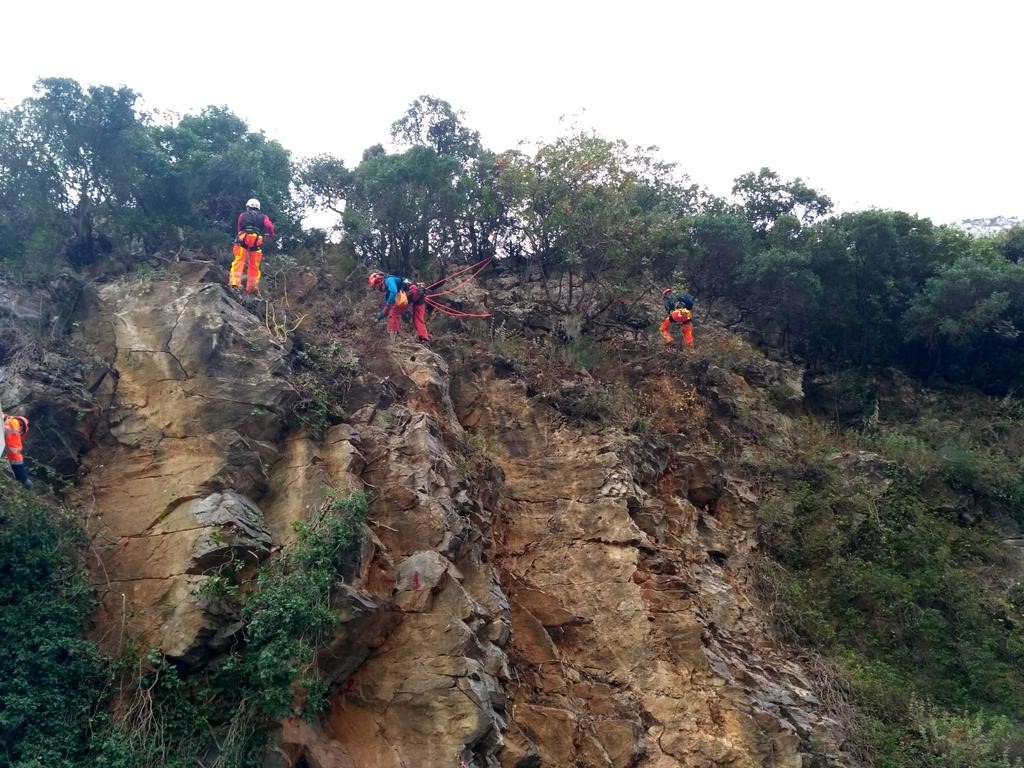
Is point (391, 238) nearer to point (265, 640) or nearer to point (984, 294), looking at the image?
point (265, 640)

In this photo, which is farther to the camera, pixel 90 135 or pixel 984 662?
pixel 90 135

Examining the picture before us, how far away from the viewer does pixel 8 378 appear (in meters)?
11.7

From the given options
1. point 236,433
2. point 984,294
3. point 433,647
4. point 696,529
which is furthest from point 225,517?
point 984,294

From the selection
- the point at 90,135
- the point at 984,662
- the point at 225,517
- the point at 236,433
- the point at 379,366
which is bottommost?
the point at 984,662

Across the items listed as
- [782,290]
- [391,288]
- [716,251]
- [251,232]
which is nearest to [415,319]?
[391,288]

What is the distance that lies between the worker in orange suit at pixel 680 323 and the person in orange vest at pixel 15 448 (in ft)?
41.0

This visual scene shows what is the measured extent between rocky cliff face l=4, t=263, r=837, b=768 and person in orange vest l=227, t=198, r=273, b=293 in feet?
2.01

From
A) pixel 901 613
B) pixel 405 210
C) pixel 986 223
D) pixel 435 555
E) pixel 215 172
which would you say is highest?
pixel 986 223

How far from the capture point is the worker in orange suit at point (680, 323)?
18.1m

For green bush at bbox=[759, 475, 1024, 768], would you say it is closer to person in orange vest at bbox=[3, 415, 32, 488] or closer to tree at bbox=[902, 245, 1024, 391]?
tree at bbox=[902, 245, 1024, 391]

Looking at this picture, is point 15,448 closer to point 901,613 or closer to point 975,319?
point 901,613

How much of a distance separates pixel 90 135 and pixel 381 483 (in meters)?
9.39

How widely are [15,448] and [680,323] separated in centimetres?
1284

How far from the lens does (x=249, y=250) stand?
47.8 feet
